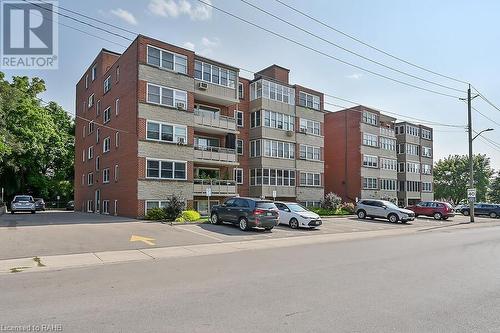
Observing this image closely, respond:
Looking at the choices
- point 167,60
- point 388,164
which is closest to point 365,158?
point 388,164

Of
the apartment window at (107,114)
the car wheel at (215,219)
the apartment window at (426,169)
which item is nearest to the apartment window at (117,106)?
the apartment window at (107,114)

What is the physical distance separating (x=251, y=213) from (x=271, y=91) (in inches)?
804

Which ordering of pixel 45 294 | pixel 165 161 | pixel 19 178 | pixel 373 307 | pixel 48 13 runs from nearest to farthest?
pixel 373 307
pixel 45 294
pixel 48 13
pixel 165 161
pixel 19 178

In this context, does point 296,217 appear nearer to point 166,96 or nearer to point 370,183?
point 166,96

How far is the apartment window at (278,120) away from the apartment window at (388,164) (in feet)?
56.0

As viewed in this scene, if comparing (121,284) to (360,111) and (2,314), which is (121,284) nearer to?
(2,314)

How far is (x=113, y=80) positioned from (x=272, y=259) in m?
25.9

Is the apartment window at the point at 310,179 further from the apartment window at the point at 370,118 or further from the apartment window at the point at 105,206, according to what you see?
the apartment window at the point at 105,206

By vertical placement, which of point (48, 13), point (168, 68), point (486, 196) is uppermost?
point (168, 68)

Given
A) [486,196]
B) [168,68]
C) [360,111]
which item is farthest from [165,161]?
[486,196]

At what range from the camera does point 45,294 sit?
7.05 meters

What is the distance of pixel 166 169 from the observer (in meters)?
27.6

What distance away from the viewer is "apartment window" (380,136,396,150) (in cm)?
5003

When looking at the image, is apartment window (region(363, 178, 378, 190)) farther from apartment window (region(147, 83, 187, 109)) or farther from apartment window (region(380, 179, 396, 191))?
apartment window (region(147, 83, 187, 109))
